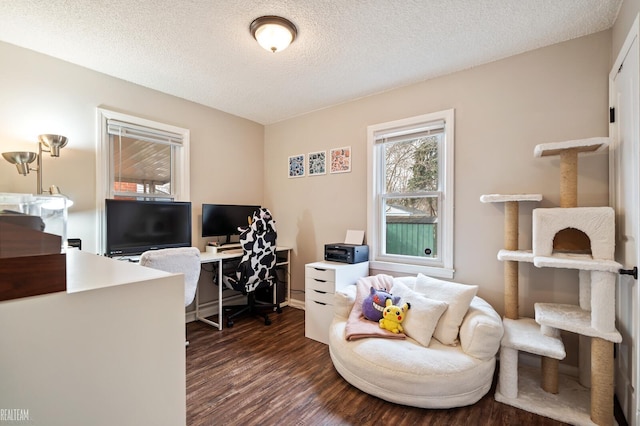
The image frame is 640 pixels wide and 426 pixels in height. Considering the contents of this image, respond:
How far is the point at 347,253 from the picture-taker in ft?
9.77

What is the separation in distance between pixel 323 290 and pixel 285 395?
1029 mm

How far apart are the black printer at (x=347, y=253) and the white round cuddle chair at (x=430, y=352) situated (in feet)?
2.20

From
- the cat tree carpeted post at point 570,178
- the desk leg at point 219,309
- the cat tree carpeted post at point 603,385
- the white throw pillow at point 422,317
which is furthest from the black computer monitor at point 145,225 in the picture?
the cat tree carpeted post at point 603,385

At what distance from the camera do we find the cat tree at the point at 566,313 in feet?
5.30

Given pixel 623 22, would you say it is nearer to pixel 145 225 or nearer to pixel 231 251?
pixel 231 251

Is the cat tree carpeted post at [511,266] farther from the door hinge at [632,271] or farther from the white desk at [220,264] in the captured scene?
the white desk at [220,264]

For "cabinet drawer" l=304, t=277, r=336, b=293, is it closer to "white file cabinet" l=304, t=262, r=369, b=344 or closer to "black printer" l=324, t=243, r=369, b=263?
"white file cabinet" l=304, t=262, r=369, b=344

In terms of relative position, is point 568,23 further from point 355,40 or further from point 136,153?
point 136,153

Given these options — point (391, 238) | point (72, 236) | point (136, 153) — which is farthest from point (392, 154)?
point (72, 236)

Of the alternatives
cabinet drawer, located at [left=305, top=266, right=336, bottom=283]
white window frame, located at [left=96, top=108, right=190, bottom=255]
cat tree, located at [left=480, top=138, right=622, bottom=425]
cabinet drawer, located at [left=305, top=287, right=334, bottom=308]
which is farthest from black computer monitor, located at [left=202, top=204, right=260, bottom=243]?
cat tree, located at [left=480, top=138, right=622, bottom=425]

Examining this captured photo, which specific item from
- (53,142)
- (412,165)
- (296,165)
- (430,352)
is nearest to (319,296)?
(430,352)

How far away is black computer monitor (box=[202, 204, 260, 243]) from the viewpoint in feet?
11.0

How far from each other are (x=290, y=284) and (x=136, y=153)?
2378mm

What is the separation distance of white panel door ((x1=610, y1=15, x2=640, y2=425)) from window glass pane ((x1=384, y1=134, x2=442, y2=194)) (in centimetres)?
122
